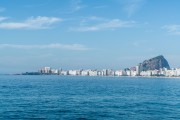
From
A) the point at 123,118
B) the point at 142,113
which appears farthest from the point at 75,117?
the point at 142,113

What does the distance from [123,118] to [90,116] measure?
14.9 feet

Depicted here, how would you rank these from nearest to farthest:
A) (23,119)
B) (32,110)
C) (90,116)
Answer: (23,119)
(90,116)
(32,110)

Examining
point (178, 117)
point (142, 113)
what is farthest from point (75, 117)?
point (178, 117)

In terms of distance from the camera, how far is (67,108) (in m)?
54.4

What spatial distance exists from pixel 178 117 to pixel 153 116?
3.29 meters

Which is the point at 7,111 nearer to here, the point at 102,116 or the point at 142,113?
the point at 102,116

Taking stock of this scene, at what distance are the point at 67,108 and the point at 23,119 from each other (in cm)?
1125

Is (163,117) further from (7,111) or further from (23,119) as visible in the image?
(7,111)

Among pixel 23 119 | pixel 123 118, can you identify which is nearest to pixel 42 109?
pixel 23 119

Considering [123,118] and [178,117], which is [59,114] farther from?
[178,117]

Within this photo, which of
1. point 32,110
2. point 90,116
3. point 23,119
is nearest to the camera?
point 23,119

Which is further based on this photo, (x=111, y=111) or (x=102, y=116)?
(x=111, y=111)

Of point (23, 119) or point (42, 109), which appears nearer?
point (23, 119)

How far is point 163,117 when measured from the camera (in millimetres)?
47438
